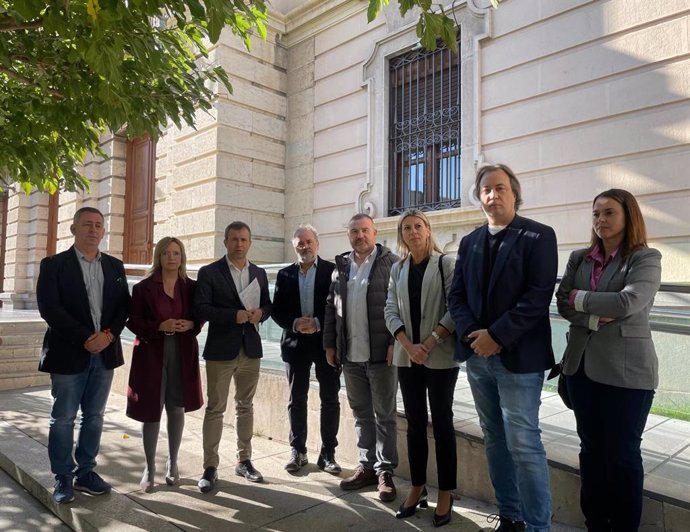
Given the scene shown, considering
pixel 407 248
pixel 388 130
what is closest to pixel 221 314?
pixel 407 248

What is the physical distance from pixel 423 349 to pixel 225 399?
182 cm

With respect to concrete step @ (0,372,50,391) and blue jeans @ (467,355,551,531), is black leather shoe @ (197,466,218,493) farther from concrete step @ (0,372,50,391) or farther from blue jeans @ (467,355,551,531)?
concrete step @ (0,372,50,391)

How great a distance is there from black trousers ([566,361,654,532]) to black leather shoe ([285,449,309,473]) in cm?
231

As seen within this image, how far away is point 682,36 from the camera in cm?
596

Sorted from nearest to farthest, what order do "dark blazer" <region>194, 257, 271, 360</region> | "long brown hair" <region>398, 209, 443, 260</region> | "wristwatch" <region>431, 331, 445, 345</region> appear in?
"wristwatch" <region>431, 331, 445, 345</region>
"long brown hair" <region>398, 209, 443, 260</region>
"dark blazer" <region>194, 257, 271, 360</region>

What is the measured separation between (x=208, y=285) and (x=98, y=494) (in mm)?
1739

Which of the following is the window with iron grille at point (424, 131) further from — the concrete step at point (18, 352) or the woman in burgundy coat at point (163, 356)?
the concrete step at point (18, 352)

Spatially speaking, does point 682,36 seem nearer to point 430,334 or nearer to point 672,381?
point 672,381

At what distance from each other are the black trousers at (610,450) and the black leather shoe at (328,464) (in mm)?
2020

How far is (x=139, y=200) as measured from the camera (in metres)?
13.5

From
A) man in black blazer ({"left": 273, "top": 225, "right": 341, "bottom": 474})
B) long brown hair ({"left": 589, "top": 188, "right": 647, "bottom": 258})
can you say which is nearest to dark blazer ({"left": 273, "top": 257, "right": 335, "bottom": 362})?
man in black blazer ({"left": 273, "top": 225, "right": 341, "bottom": 474})

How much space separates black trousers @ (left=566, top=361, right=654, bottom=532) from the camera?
8.77ft

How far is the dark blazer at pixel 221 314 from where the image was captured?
413cm

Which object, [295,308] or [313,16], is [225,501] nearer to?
[295,308]
